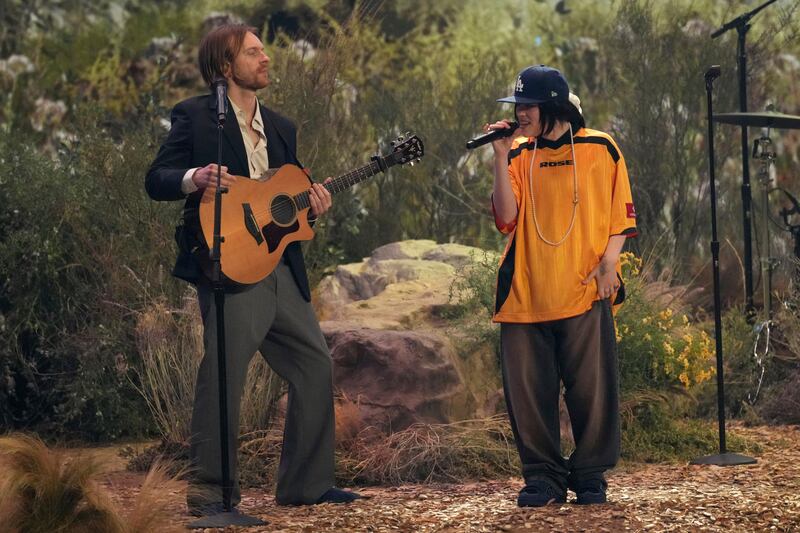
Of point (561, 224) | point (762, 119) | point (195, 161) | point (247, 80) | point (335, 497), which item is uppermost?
point (762, 119)

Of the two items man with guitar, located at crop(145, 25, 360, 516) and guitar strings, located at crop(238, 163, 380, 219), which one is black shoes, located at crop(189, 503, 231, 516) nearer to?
man with guitar, located at crop(145, 25, 360, 516)

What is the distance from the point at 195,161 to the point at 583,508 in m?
2.02

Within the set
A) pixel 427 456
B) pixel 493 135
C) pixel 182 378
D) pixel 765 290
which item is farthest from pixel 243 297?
pixel 765 290

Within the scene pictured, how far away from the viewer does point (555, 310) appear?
535 cm

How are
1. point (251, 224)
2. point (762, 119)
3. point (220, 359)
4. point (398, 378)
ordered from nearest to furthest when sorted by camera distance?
1. point (220, 359)
2. point (251, 224)
3. point (398, 378)
4. point (762, 119)

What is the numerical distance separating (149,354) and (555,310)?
121 inches

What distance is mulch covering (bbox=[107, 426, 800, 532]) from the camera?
5020 mm

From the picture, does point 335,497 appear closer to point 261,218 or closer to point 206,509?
point 206,509

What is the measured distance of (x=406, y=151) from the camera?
5688 mm

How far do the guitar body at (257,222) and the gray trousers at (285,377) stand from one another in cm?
10

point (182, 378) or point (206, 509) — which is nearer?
point (206, 509)

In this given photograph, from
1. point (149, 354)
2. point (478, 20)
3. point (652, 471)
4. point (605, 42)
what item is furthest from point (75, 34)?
point (652, 471)

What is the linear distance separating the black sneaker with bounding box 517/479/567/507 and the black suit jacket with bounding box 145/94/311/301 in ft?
3.82

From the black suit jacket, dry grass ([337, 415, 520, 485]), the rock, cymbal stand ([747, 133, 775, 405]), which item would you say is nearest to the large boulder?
the rock
